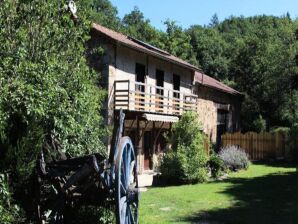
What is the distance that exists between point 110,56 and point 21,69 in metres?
16.8

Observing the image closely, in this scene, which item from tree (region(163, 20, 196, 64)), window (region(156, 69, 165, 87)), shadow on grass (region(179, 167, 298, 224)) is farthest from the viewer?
tree (region(163, 20, 196, 64))

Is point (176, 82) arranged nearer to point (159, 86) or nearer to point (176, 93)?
point (176, 93)

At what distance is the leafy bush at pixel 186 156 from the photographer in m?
22.6

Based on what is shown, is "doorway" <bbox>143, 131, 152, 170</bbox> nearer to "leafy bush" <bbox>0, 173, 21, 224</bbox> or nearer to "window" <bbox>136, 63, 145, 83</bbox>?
"window" <bbox>136, 63, 145, 83</bbox>

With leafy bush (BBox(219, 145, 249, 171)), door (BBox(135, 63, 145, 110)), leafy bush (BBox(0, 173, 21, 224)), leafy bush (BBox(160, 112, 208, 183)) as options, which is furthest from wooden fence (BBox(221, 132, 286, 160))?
leafy bush (BBox(0, 173, 21, 224))

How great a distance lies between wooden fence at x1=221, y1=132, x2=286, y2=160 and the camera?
37969 millimetres

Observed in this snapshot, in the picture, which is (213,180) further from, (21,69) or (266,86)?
(266,86)

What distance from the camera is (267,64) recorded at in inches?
1892

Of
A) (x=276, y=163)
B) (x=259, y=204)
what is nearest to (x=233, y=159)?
(x=276, y=163)

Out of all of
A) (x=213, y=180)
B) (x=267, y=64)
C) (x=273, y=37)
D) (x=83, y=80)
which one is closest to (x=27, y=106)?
(x=83, y=80)

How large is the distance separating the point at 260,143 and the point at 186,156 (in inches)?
671

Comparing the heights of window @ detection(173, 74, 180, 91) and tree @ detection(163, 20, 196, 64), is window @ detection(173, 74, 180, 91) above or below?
below

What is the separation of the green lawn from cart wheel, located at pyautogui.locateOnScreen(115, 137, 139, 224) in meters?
3.13

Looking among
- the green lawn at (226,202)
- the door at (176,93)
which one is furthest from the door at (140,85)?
the green lawn at (226,202)
